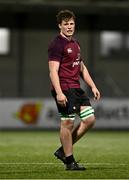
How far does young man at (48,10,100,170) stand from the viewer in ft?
35.9

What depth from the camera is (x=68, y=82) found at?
36.4 ft

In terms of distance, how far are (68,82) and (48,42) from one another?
24.3 m

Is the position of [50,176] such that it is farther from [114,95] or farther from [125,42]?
[125,42]

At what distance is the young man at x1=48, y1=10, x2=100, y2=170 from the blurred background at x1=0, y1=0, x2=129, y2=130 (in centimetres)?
1920

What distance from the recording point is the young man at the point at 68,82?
1094 centimetres

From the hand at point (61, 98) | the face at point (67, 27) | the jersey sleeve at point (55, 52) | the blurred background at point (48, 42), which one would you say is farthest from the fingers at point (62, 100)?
the blurred background at point (48, 42)

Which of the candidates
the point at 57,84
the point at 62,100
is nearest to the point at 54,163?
the point at 62,100

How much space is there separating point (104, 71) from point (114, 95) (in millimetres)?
2494

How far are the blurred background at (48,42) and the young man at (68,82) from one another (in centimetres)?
Answer: 1920

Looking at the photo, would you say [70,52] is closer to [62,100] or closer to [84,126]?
[62,100]

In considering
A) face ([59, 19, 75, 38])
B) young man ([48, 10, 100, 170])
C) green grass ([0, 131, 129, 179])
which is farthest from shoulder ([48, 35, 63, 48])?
green grass ([0, 131, 129, 179])

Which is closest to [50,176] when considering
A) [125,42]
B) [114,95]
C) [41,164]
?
[41,164]

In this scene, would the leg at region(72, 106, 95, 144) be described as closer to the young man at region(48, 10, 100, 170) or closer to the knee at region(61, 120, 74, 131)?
the young man at region(48, 10, 100, 170)

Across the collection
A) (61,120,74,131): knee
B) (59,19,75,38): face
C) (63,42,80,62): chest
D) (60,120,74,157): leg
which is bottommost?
(60,120,74,157): leg
